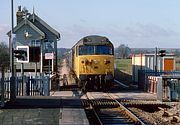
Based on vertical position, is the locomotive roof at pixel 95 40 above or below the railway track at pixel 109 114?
above

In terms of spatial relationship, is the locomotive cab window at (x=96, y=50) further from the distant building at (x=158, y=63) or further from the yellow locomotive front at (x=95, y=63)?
the distant building at (x=158, y=63)

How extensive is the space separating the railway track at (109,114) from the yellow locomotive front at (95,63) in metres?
7.07

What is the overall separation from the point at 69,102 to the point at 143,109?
12.7ft

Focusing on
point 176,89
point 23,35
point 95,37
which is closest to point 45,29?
point 23,35

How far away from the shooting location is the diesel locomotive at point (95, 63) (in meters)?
30.7

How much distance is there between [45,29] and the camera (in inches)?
2023

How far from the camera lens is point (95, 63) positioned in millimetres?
30766

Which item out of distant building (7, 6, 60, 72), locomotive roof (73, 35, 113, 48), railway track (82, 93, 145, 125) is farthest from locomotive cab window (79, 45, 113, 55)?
distant building (7, 6, 60, 72)

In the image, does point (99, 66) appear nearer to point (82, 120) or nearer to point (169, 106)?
point (169, 106)

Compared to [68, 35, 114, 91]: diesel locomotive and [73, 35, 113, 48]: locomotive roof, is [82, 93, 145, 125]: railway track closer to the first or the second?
[68, 35, 114, 91]: diesel locomotive

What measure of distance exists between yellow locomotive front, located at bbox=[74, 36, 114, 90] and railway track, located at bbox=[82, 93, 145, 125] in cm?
707

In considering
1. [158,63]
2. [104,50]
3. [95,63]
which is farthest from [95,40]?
[158,63]

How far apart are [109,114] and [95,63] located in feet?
37.6

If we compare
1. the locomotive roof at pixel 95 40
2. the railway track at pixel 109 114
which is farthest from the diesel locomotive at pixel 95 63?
the railway track at pixel 109 114
